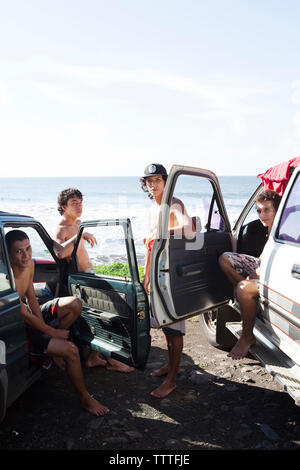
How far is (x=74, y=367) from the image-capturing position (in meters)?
3.14

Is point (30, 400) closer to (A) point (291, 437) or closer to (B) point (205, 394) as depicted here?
(B) point (205, 394)

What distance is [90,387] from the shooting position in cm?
372

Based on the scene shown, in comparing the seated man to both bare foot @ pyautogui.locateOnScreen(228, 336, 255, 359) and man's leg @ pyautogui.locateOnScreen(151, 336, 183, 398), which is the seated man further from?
man's leg @ pyautogui.locateOnScreen(151, 336, 183, 398)

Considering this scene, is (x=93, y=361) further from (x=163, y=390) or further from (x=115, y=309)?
(x=115, y=309)

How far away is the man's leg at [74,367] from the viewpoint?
3066 millimetres

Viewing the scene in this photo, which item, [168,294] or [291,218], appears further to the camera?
[291,218]

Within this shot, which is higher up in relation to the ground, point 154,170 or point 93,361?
point 154,170

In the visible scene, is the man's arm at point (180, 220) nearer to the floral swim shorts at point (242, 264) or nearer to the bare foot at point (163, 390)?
the floral swim shorts at point (242, 264)

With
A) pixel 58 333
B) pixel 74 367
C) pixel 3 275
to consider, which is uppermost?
pixel 3 275

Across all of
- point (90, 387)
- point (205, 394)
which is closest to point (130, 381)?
point (90, 387)

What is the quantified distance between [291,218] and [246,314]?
948 mm

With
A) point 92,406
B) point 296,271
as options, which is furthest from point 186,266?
point 92,406

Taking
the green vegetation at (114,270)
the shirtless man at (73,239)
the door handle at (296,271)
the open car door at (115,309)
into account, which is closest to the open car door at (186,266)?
the open car door at (115,309)
